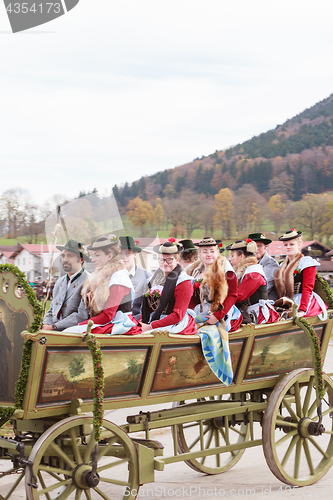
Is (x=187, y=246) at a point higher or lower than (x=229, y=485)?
higher

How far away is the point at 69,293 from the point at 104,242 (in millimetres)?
894

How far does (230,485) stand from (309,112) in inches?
4710

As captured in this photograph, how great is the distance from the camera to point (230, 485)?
18.4ft

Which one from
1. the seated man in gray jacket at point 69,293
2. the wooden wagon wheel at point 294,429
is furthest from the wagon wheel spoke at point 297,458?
the seated man in gray jacket at point 69,293

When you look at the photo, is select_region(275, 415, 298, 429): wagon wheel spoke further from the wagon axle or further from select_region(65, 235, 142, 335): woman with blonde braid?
select_region(65, 235, 142, 335): woman with blonde braid

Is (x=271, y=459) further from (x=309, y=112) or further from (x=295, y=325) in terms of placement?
(x=309, y=112)

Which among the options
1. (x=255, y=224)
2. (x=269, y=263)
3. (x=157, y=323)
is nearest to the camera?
(x=157, y=323)

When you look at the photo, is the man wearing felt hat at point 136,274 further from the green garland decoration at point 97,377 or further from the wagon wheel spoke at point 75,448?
the wagon wheel spoke at point 75,448

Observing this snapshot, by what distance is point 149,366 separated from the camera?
4504 mm

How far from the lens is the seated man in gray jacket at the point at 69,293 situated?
15.7 ft

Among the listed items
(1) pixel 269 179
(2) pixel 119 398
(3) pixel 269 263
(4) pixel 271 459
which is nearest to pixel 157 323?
(2) pixel 119 398

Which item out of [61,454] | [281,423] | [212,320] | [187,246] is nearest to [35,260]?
[61,454]

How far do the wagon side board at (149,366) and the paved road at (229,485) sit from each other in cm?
95

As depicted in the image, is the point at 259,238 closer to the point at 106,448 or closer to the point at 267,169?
the point at 106,448
